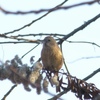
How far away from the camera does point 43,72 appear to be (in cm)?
165

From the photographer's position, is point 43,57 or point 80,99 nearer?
point 80,99

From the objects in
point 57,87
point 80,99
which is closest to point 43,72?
point 57,87

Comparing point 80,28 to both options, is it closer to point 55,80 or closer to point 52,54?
point 52,54

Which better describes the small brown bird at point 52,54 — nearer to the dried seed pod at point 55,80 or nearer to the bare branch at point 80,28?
the bare branch at point 80,28

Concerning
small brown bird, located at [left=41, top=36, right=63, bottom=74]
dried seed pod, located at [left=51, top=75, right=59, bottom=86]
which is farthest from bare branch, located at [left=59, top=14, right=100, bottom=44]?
dried seed pod, located at [left=51, top=75, right=59, bottom=86]

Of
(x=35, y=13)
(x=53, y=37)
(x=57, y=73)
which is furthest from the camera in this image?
(x=53, y=37)

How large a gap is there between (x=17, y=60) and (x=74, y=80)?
36cm

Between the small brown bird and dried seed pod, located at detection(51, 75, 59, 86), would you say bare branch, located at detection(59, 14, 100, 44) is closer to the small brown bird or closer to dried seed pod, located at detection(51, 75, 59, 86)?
the small brown bird

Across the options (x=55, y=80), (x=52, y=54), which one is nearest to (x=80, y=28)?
(x=52, y=54)

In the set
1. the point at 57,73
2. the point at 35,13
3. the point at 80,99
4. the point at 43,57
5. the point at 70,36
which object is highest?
the point at 70,36

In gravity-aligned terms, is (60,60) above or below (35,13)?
above

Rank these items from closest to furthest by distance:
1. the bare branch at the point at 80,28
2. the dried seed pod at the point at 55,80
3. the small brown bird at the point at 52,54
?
the dried seed pod at the point at 55,80
the bare branch at the point at 80,28
the small brown bird at the point at 52,54

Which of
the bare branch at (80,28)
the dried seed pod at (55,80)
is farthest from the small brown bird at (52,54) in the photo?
the dried seed pod at (55,80)

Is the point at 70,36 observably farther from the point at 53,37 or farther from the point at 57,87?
the point at 57,87
